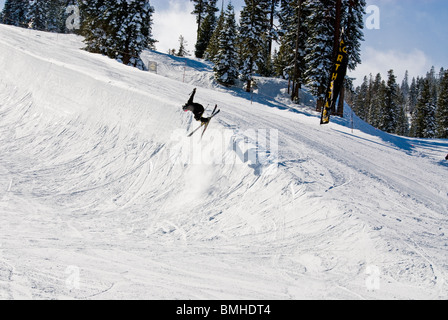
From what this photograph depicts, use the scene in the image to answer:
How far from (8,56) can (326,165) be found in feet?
70.3

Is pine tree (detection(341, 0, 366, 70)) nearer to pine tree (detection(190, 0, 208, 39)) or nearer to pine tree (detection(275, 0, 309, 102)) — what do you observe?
pine tree (detection(275, 0, 309, 102))

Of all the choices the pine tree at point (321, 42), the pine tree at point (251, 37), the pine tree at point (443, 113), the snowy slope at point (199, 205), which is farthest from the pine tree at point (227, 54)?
the pine tree at point (443, 113)

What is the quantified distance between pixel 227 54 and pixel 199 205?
26304 mm

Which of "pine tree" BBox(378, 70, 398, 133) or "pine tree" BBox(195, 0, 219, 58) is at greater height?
"pine tree" BBox(195, 0, 219, 58)

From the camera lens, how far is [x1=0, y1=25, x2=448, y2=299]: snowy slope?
530cm

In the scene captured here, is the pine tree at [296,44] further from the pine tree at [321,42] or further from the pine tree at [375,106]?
the pine tree at [375,106]

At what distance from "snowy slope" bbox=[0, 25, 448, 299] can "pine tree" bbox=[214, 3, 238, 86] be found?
17.0 meters

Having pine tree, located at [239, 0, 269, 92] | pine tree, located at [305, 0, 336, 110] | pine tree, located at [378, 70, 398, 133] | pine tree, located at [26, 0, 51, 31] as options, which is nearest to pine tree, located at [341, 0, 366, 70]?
pine tree, located at [305, 0, 336, 110]

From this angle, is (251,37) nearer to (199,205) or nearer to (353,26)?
(353,26)

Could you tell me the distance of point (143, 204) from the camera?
9602mm

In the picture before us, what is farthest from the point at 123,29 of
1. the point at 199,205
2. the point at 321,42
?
the point at 199,205

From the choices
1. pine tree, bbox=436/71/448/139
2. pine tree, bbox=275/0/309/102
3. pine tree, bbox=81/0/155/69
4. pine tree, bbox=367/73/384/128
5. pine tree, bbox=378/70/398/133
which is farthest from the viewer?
pine tree, bbox=367/73/384/128

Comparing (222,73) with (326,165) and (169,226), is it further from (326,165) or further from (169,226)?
(169,226)
